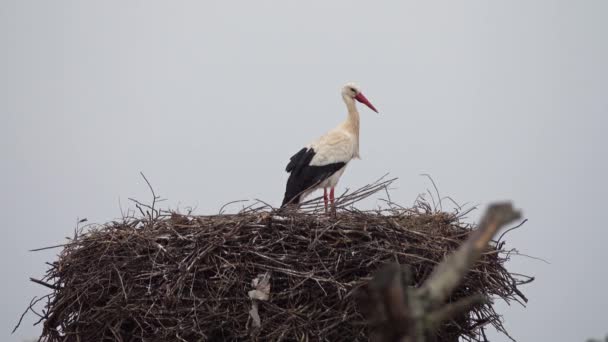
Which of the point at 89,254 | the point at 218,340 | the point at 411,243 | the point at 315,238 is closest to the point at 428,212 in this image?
the point at 411,243

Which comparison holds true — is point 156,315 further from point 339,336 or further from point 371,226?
point 371,226

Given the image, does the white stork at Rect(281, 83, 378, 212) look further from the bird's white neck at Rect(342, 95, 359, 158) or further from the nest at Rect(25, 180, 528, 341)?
the nest at Rect(25, 180, 528, 341)

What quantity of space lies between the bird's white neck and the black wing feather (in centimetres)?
67

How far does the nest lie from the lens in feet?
16.6

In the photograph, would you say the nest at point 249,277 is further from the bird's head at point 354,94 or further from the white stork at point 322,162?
the bird's head at point 354,94

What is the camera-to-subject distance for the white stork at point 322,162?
722cm

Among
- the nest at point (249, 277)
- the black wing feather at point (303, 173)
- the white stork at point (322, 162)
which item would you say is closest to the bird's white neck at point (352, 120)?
the white stork at point (322, 162)

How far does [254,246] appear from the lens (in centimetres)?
528

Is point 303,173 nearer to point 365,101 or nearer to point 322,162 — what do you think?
point 322,162

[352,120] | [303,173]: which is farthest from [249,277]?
[352,120]

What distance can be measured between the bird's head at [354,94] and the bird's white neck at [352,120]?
0.12 ft

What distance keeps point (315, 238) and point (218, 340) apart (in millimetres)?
875

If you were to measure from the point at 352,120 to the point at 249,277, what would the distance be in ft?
11.0

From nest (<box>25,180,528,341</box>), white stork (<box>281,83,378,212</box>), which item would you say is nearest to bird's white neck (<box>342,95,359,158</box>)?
white stork (<box>281,83,378,212</box>)
